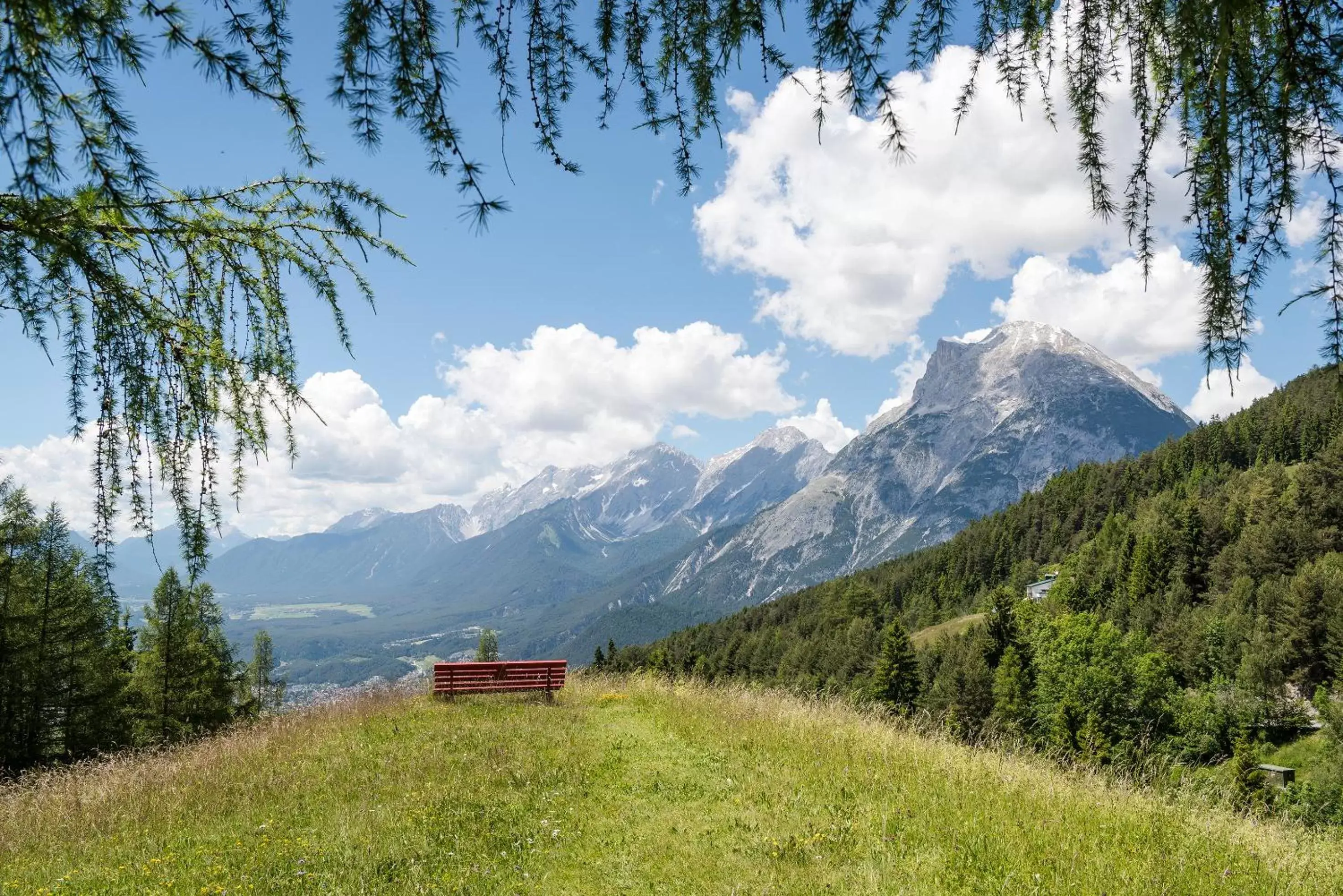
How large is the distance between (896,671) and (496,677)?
58587 mm

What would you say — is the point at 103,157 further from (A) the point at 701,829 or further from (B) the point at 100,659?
(B) the point at 100,659

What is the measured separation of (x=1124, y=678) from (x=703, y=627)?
93083 mm

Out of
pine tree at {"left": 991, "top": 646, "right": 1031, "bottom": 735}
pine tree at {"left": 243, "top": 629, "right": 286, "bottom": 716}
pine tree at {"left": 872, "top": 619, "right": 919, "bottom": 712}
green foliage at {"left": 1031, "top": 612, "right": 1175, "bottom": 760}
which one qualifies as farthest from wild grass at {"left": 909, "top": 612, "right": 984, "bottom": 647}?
pine tree at {"left": 243, "top": 629, "right": 286, "bottom": 716}

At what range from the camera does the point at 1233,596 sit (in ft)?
292

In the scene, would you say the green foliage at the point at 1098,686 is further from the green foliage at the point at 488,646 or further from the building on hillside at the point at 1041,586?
the building on hillside at the point at 1041,586

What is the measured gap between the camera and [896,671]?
6431 centimetres

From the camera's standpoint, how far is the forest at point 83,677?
20422 millimetres

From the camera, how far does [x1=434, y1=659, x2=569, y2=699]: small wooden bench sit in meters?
14.9

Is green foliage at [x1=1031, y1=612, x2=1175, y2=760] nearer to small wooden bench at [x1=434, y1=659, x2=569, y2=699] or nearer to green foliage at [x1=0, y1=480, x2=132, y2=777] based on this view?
small wooden bench at [x1=434, y1=659, x2=569, y2=699]

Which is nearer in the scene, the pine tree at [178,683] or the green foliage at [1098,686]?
the pine tree at [178,683]

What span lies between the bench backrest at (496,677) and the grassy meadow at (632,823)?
338cm

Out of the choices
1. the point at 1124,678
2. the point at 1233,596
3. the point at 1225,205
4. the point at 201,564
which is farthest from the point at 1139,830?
the point at 1233,596

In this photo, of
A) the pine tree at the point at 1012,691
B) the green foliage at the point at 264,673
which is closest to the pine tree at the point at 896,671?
the pine tree at the point at 1012,691

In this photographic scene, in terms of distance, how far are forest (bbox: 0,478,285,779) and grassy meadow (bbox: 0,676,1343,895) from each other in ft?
18.9
